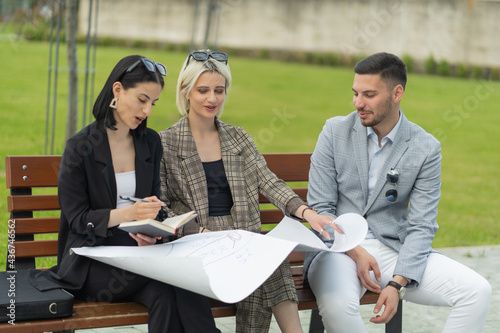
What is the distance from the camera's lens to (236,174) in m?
4.08

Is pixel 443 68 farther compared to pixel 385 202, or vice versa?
pixel 443 68

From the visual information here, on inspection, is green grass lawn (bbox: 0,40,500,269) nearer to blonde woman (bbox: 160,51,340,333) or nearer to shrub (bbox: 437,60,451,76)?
shrub (bbox: 437,60,451,76)

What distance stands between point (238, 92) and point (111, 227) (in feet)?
51.8

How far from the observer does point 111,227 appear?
3465 mm

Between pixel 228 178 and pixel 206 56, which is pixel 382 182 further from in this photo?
pixel 206 56

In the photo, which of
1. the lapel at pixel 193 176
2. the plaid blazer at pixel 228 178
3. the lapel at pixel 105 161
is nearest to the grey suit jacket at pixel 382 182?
the plaid blazer at pixel 228 178

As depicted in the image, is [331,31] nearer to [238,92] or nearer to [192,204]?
[238,92]

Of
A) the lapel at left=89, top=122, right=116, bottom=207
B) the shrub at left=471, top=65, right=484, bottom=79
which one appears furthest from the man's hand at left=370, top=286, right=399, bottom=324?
the shrub at left=471, top=65, right=484, bottom=79

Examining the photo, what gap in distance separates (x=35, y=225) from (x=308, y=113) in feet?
44.3

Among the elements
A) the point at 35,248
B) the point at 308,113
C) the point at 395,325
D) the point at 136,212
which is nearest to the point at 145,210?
the point at 136,212

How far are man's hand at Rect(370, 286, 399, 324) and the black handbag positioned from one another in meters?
1.45

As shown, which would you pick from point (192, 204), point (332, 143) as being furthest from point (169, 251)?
point (332, 143)

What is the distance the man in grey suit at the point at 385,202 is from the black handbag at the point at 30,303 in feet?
4.22

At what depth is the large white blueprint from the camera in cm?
312
